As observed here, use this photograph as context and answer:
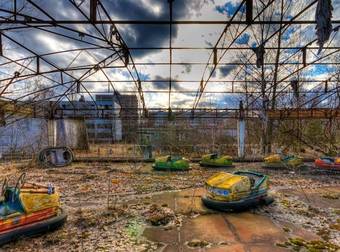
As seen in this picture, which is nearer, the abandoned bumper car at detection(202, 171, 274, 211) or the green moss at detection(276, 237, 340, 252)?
the green moss at detection(276, 237, 340, 252)

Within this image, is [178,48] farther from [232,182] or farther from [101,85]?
[101,85]

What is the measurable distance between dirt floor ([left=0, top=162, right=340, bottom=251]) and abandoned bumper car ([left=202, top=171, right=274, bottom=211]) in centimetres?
17

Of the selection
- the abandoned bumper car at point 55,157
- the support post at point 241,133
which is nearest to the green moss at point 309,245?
the support post at point 241,133

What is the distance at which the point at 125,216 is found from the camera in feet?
19.3

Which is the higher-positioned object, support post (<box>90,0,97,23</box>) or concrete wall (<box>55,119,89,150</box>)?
support post (<box>90,0,97,23</box>)

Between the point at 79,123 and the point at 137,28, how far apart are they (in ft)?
38.2

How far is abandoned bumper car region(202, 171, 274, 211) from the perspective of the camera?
20.1 ft

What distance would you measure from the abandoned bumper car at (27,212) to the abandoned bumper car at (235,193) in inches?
123

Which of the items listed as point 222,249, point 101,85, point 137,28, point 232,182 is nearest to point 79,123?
point 101,85

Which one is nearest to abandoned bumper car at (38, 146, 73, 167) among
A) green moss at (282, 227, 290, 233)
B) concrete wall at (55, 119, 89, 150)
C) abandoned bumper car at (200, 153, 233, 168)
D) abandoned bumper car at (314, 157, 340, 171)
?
concrete wall at (55, 119, 89, 150)

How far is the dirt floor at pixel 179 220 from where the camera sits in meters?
4.57

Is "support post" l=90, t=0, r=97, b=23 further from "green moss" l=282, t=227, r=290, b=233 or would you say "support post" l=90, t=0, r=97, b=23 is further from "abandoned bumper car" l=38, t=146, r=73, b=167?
"abandoned bumper car" l=38, t=146, r=73, b=167

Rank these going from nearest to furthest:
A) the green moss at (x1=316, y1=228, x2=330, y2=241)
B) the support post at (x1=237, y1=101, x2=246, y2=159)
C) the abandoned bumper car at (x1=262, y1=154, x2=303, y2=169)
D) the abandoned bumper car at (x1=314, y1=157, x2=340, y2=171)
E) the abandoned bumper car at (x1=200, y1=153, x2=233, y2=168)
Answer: the green moss at (x1=316, y1=228, x2=330, y2=241) → the abandoned bumper car at (x1=314, y1=157, x2=340, y2=171) → the abandoned bumper car at (x1=262, y1=154, x2=303, y2=169) → the abandoned bumper car at (x1=200, y1=153, x2=233, y2=168) → the support post at (x1=237, y1=101, x2=246, y2=159)

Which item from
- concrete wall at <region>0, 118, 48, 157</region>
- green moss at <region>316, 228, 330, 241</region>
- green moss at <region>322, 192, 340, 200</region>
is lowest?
green moss at <region>322, 192, 340, 200</region>
